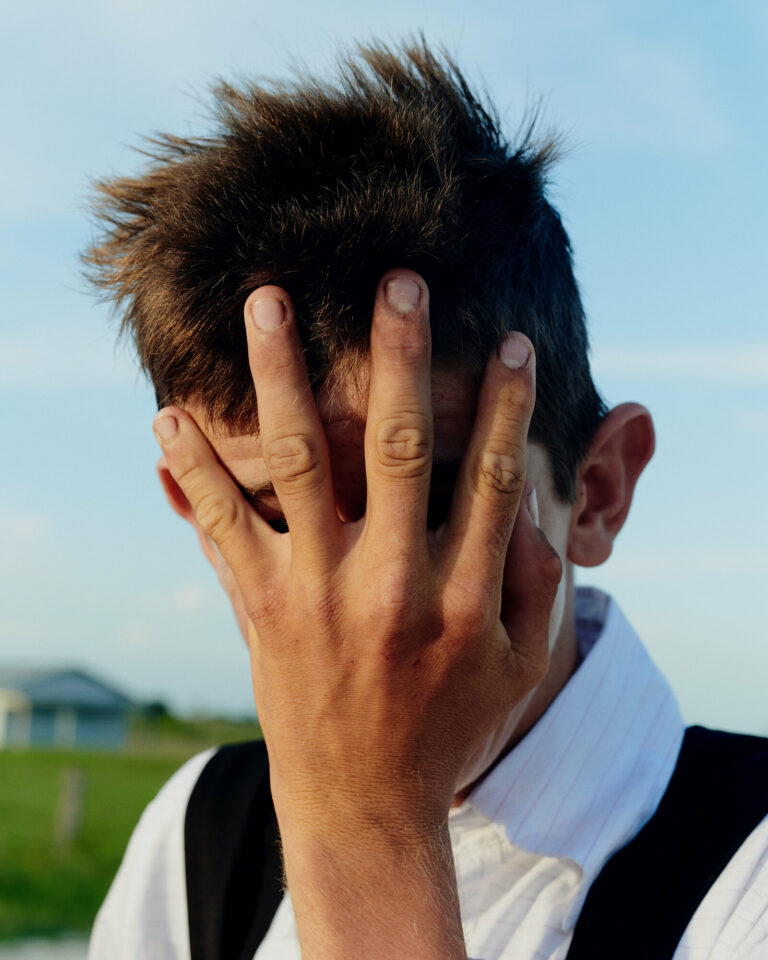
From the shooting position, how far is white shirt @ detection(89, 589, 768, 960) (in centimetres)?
170

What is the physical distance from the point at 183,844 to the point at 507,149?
6.08ft

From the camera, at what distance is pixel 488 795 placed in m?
1.97

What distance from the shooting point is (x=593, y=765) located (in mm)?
2002

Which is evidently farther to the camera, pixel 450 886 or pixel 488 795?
pixel 488 795

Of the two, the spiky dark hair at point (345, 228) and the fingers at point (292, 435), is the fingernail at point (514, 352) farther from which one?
the fingers at point (292, 435)

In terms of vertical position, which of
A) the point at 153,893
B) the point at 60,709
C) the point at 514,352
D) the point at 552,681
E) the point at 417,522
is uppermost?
the point at 514,352

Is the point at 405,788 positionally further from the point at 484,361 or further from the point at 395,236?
the point at 395,236

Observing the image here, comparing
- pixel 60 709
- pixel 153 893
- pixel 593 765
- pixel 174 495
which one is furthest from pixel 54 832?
pixel 60 709

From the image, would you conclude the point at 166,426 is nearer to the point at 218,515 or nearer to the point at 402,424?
the point at 218,515

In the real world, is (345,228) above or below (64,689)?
above

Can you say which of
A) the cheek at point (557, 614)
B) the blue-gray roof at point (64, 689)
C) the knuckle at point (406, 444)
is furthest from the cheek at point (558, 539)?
the blue-gray roof at point (64, 689)

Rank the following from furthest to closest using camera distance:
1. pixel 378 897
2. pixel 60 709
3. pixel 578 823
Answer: pixel 60 709 → pixel 578 823 → pixel 378 897

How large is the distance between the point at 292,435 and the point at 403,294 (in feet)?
0.97

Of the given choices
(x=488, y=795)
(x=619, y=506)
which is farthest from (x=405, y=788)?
(x=619, y=506)
